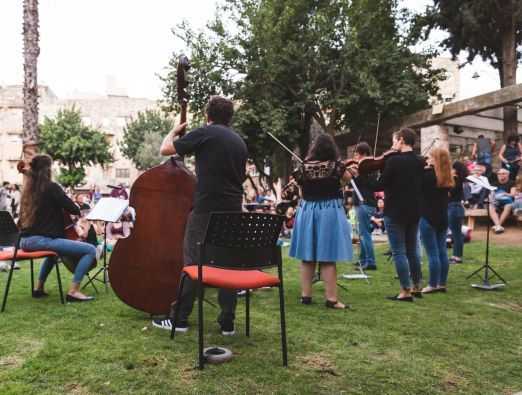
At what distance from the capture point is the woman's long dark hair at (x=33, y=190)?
5.23 meters

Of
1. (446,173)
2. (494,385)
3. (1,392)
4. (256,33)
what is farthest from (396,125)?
(1,392)

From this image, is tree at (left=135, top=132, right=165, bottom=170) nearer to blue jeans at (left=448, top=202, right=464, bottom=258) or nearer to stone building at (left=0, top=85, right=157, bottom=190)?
stone building at (left=0, top=85, right=157, bottom=190)

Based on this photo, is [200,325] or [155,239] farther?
[155,239]

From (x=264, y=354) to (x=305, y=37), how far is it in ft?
52.6

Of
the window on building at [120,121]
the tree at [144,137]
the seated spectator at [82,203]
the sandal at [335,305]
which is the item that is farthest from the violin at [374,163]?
the window on building at [120,121]

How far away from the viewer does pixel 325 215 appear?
5.26 metres

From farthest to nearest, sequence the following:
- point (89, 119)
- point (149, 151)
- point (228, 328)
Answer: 1. point (89, 119)
2. point (149, 151)
3. point (228, 328)

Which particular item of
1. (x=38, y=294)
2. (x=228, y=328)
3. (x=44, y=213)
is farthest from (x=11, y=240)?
(x=228, y=328)

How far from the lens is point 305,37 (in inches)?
713

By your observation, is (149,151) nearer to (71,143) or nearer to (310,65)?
(71,143)

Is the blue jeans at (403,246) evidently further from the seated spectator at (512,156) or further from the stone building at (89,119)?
the stone building at (89,119)

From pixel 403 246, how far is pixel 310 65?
45.0 feet

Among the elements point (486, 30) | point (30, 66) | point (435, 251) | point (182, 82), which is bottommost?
point (435, 251)

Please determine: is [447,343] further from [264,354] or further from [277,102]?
[277,102]
